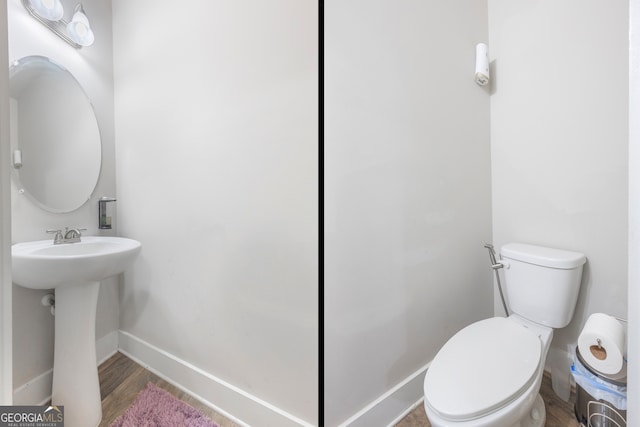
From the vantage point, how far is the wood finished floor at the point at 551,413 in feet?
2.62

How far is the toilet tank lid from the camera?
31.0 inches

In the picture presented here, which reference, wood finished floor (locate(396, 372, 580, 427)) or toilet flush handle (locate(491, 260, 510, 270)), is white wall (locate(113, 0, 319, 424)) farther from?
toilet flush handle (locate(491, 260, 510, 270))

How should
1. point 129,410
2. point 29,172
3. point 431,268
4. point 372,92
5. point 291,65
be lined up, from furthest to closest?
point 431,268 < point 372,92 < point 291,65 < point 129,410 < point 29,172

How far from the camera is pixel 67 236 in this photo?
45 cm

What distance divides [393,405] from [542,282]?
2.35 feet

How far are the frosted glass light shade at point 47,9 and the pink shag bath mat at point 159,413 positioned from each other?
2.39 ft

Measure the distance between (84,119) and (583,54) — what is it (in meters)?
1.28

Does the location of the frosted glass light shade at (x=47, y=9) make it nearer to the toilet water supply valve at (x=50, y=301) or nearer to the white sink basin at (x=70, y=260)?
the white sink basin at (x=70, y=260)

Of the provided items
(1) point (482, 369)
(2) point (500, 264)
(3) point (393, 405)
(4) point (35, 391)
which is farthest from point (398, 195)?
(4) point (35, 391)

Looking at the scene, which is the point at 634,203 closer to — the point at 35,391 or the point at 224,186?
the point at 224,186

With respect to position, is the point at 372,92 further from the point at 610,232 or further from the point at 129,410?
the point at 129,410

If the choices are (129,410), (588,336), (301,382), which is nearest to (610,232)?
(588,336)

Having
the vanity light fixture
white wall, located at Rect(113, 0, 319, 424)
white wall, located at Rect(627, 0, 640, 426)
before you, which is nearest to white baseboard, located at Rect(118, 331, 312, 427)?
white wall, located at Rect(113, 0, 319, 424)

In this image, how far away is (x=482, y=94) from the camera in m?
0.87
